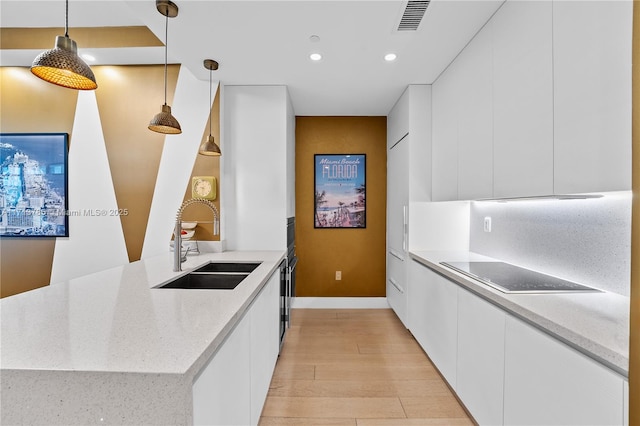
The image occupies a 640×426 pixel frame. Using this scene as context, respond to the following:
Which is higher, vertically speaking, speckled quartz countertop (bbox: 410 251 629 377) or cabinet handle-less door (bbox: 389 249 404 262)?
speckled quartz countertop (bbox: 410 251 629 377)

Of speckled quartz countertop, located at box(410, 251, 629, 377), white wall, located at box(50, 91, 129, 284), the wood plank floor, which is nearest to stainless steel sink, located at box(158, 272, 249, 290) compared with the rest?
the wood plank floor

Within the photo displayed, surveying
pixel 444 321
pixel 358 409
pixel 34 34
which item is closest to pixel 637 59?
pixel 444 321

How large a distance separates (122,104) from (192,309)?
8.45ft

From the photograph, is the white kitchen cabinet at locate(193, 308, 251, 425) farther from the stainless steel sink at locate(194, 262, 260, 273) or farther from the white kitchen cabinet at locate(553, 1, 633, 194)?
the white kitchen cabinet at locate(553, 1, 633, 194)

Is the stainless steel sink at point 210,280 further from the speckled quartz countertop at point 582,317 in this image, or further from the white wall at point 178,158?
the speckled quartz countertop at point 582,317

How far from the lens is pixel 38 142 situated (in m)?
2.81

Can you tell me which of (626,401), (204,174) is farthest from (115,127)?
(626,401)

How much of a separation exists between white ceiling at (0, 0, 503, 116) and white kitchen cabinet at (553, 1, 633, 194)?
75 cm

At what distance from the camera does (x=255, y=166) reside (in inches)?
115

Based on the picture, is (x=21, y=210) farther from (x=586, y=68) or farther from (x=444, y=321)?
(x=586, y=68)

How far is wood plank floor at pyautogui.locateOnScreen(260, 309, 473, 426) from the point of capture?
1.87m

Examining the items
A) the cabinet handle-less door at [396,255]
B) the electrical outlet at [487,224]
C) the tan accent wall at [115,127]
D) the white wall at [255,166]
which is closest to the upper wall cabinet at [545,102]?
the electrical outlet at [487,224]

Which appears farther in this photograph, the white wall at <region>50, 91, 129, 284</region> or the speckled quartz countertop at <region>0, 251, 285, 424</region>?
the white wall at <region>50, 91, 129, 284</region>

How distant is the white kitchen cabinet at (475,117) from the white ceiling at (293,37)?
5.5 inches
